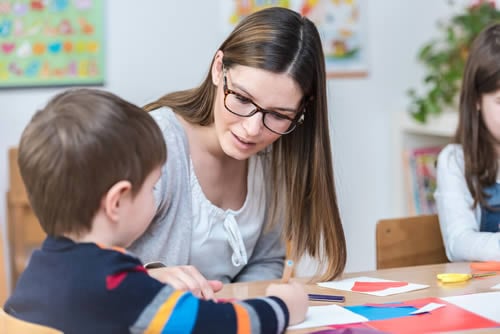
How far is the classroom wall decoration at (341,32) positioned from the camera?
3.41 m

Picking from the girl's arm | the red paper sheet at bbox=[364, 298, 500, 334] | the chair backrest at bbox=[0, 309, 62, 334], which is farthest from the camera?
the girl's arm

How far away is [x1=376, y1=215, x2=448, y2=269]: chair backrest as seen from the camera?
1737 millimetres

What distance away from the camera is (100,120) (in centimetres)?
97

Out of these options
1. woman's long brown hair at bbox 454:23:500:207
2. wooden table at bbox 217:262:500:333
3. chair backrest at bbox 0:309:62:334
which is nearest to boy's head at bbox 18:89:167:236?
chair backrest at bbox 0:309:62:334

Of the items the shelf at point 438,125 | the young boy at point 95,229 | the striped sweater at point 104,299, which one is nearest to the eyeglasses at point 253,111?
the young boy at point 95,229

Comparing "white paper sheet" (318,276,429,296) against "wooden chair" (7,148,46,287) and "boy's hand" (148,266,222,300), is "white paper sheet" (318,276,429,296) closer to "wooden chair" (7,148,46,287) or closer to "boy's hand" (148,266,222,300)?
"boy's hand" (148,266,222,300)

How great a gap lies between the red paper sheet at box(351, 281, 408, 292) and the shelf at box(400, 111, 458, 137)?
157 cm

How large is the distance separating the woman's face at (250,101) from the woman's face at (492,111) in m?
0.67

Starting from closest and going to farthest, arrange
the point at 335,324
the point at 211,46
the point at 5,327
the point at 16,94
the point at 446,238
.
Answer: the point at 5,327
the point at 335,324
the point at 446,238
the point at 16,94
the point at 211,46

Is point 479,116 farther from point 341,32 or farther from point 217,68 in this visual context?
point 341,32

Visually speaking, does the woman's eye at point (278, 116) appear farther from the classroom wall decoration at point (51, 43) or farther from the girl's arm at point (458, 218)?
the classroom wall decoration at point (51, 43)

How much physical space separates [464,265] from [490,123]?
459mm

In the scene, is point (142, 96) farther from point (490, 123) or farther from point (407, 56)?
point (490, 123)

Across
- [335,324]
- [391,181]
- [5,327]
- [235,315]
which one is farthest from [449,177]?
[391,181]
